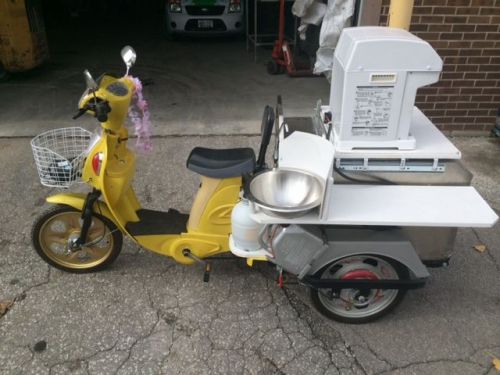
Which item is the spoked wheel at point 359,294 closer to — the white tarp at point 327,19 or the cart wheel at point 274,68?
the white tarp at point 327,19

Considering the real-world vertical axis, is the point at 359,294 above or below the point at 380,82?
below

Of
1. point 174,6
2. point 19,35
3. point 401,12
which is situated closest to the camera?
point 401,12

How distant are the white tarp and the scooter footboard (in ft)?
12.8

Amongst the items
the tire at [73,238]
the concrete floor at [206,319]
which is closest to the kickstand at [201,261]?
the concrete floor at [206,319]

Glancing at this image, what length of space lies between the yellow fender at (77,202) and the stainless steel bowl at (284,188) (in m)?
1.06

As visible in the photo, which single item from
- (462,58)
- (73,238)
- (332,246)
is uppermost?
(462,58)

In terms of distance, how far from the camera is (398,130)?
2.54 meters

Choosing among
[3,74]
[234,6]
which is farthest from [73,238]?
[234,6]

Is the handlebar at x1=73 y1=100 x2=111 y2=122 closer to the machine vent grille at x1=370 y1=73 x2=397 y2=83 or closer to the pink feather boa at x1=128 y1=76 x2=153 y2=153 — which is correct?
the pink feather boa at x1=128 y1=76 x2=153 y2=153

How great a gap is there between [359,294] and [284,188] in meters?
0.77

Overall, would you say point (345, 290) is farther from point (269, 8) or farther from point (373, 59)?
point (269, 8)

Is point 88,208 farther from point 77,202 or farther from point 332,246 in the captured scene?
point 332,246

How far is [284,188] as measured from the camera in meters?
→ 2.35

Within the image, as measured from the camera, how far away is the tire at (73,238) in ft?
9.40
